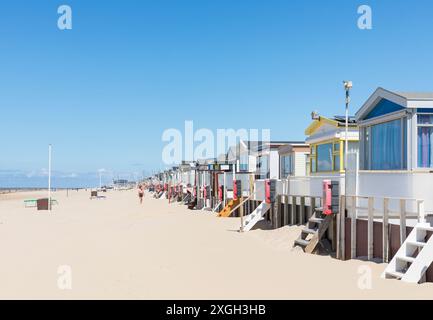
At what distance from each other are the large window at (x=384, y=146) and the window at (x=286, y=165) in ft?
43.3

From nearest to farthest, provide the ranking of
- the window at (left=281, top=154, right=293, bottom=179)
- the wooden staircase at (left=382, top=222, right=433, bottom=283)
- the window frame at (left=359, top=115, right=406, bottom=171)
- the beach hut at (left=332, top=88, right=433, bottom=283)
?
the wooden staircase at (left=382, top=222, right=433, bottom=283) → the beach hut at (left=332, top=88, right=433, bottom=283) → the window frame at (left=359, top=115, right=406, bottom=171) → the window at (left=281, top=154, right=293, bottom=179)

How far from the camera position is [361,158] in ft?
57.1

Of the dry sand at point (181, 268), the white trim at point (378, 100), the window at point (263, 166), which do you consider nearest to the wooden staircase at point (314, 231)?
the dry sand at point (181, 268)

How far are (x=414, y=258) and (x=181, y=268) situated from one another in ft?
17.2

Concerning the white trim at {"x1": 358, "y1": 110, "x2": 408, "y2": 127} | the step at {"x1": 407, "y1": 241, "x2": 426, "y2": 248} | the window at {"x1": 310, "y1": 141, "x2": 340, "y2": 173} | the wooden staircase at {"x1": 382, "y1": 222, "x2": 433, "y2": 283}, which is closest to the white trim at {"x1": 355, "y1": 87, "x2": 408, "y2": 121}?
the white trim at {"x1": 358, "y1": 110, "x2": 408, "y2": 127}

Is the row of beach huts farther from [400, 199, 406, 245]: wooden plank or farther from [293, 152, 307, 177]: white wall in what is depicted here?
[293, 152, 307, 177]: white wall

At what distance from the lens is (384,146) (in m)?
15.6

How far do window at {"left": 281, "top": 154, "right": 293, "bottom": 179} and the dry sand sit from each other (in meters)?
10.5

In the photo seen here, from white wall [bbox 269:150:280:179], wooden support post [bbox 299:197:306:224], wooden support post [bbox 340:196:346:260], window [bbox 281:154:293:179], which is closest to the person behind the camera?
wooden support post [bbox 340:196:346:260]

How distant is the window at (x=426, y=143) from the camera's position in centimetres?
1381

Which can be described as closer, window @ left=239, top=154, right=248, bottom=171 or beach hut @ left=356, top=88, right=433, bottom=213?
beach hut @ left=356, top=88, right=433, bottom=213

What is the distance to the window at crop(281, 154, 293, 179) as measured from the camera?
30594 millimetres

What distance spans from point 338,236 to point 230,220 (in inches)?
483
